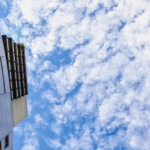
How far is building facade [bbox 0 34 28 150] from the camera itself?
20.1m

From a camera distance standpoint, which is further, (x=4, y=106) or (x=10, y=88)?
(x=10, y=88)

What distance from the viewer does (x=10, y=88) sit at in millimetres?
29484

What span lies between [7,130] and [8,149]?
3.21 m

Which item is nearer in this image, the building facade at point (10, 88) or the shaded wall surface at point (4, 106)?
the shaded wall surface at point (4, 106)

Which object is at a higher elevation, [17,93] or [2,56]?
[2,56]

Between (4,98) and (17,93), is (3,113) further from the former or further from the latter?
(17,93)

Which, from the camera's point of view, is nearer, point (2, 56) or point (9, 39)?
point (2, 56)

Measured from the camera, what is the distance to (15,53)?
1421 inches

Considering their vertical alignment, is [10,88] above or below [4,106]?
above

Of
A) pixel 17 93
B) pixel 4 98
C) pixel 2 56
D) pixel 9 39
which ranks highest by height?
pixel 9 39

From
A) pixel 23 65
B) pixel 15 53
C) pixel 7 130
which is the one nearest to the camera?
pixel 7 130

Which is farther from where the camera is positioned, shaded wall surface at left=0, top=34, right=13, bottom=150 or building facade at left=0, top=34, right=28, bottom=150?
building facade at left=0, top=34, right=28, bottom=150

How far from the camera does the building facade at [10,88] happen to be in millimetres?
20072

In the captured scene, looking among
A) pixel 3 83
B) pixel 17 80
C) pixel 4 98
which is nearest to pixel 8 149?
pixel 4 98
